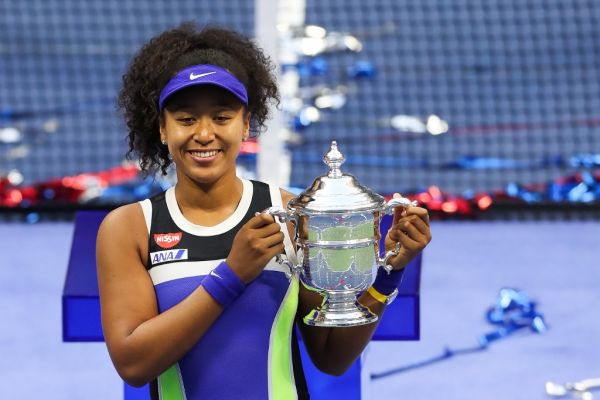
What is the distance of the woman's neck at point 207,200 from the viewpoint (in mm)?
2641

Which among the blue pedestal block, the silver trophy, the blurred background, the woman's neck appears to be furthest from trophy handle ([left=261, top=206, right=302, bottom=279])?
the blurred background

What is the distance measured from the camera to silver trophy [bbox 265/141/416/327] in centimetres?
248

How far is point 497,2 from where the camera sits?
11.9m

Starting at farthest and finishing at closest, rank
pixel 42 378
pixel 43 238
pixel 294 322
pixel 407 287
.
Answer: pixel 43 238 → pixel 42 378 → pixel 407 287 → pixel 294 322

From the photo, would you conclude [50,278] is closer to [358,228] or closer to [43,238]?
[43,238]

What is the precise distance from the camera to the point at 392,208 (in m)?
2.56

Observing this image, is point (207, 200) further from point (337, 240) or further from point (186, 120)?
point (337, 240)

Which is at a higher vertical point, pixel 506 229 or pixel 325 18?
pixel 325 18

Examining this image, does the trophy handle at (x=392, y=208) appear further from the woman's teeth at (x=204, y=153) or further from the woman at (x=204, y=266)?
the woman's teeth at (x=204, y=153)

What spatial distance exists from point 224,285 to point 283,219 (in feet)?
0.68

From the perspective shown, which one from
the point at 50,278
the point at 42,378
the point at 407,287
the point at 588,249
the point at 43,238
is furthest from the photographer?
the point at 43,238

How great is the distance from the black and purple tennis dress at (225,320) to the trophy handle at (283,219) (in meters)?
0.05

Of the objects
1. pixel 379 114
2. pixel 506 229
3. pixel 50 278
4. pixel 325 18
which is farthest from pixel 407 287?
pixel 325 18

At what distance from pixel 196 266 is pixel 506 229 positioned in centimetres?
510
